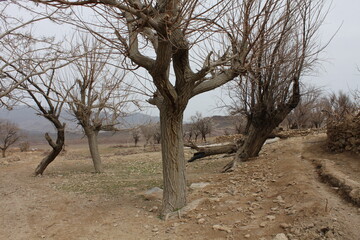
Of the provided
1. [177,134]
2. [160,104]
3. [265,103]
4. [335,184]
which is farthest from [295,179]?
[265,103]

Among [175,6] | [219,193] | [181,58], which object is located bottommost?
[219,193]

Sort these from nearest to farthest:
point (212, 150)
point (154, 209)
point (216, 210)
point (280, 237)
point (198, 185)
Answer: point (280, 237), point (216, 210), point (154, 209), point (198, 185), point (212, 150)

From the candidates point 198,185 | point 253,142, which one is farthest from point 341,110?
point 198,185

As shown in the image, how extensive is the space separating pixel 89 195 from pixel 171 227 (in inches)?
116

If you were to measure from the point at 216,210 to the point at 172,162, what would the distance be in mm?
995

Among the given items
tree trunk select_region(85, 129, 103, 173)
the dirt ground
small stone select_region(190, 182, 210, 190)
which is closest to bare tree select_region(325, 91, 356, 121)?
the dirt ground

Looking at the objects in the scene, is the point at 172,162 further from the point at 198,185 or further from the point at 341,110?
the point at 341,110

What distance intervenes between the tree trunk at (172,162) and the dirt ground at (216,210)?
23 cm

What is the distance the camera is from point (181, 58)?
4344 mm

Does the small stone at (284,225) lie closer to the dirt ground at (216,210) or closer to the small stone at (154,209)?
the dirt ground at (216,210)

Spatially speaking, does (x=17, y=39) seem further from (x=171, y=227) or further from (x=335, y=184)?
(x=335, y=184)

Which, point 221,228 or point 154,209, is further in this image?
point 154,209

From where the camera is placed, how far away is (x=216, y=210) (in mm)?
4379

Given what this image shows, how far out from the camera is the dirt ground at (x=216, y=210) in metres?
3.44
